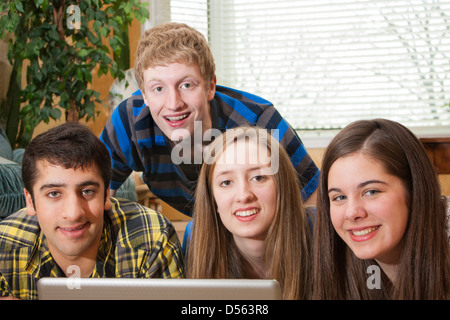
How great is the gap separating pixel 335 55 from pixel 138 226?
1.79 m

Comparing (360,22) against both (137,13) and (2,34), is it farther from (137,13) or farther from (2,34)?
(2,34)

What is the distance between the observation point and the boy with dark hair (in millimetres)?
1267

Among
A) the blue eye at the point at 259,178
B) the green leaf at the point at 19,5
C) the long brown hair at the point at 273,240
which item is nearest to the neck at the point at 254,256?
the long brown hair at the point at 273,240

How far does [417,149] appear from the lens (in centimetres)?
109

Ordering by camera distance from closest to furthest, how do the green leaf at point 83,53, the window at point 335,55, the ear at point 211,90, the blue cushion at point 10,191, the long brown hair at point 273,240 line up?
the long brown hair at point 273,240, the ear at point 211,90, the blue cushion at point 10,191, the green leaf at point 83,53, the window at point 335,55

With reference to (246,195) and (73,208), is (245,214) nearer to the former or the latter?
(246,195)

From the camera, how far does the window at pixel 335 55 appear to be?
2.71 meters

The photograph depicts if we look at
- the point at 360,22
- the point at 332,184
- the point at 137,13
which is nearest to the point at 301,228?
the point at 332,184

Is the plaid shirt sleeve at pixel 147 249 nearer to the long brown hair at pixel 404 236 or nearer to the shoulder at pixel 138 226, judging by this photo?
the shoulder at pixel 138 226

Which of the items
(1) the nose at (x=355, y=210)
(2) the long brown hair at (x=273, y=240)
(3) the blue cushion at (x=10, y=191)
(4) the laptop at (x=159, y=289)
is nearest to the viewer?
(4) the laptop at (x=159, y=289)

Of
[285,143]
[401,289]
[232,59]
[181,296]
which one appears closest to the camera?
[181,296]

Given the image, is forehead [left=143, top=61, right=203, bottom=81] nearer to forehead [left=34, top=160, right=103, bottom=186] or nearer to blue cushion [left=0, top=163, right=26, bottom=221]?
forehead [left=34, top=160, right=103, bottom=186]

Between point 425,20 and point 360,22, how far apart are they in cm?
31

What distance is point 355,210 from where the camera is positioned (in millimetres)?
1064
